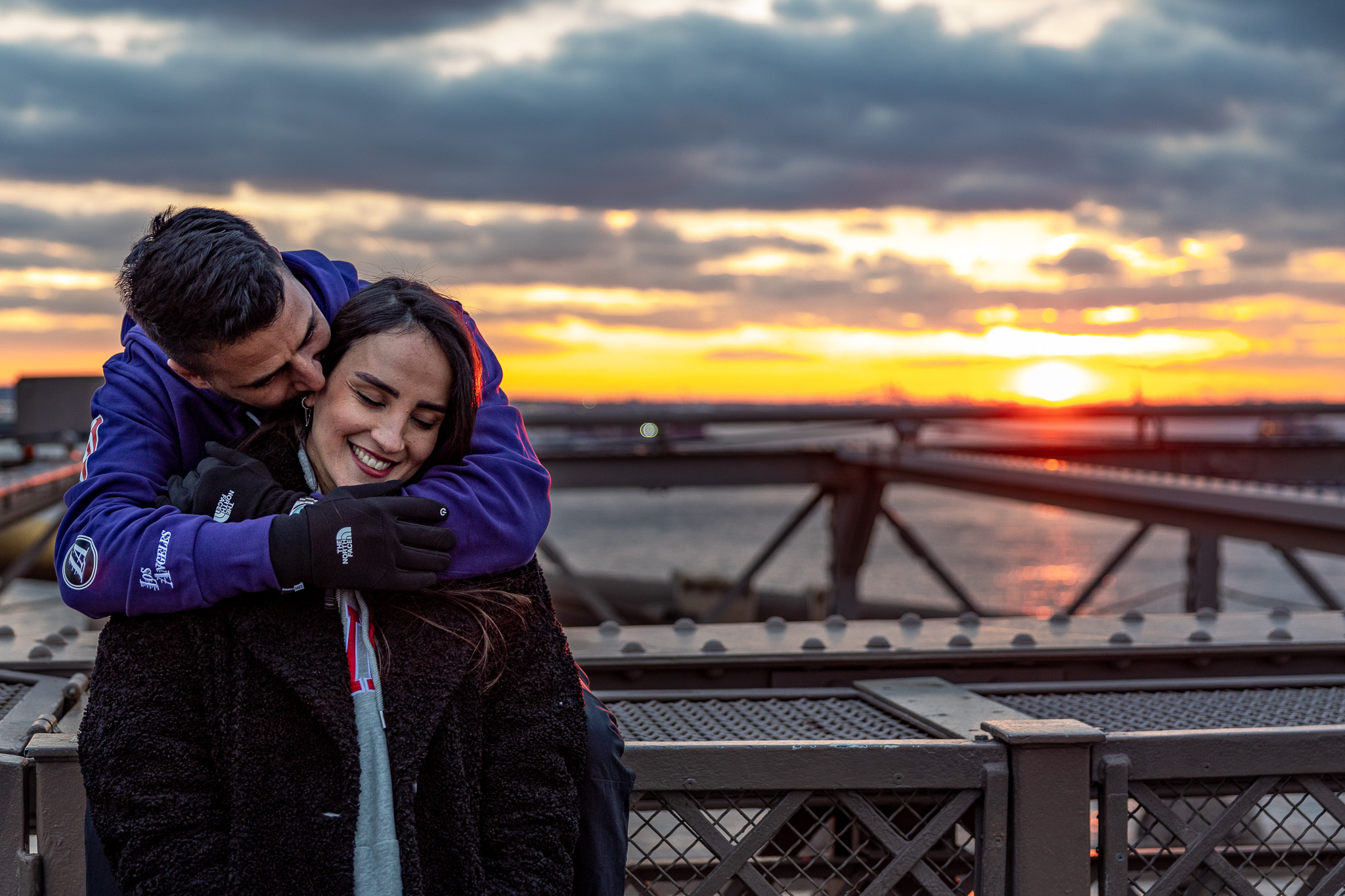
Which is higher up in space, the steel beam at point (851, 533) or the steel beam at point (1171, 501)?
the steel beam at point (1171, 501)

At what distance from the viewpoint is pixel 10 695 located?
311 cm

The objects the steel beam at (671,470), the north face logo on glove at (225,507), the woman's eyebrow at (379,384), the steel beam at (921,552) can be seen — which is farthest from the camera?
the steel beam at (671,470)

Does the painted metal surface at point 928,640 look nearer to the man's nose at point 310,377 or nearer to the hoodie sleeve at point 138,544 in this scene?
the man's nose at point 310,377

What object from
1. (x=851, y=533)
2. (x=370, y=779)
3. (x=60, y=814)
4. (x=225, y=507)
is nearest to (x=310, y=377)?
(x=225, y=507)

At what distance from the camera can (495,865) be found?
2.01 meters

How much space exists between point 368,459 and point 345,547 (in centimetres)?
29

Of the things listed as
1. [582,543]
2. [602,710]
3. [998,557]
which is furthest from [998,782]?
[582,543]

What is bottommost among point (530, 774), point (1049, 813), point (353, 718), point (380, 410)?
point (1049, 813)

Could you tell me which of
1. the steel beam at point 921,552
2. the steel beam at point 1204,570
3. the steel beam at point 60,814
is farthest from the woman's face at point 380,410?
the steel beam at point 921,552

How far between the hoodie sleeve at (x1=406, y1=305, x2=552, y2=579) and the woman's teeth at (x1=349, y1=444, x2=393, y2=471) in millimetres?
83

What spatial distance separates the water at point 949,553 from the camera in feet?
135

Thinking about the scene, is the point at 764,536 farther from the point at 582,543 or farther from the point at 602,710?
the point at 602,710

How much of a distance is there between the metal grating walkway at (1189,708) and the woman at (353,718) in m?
1.67

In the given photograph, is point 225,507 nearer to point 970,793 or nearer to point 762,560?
point 970,793
